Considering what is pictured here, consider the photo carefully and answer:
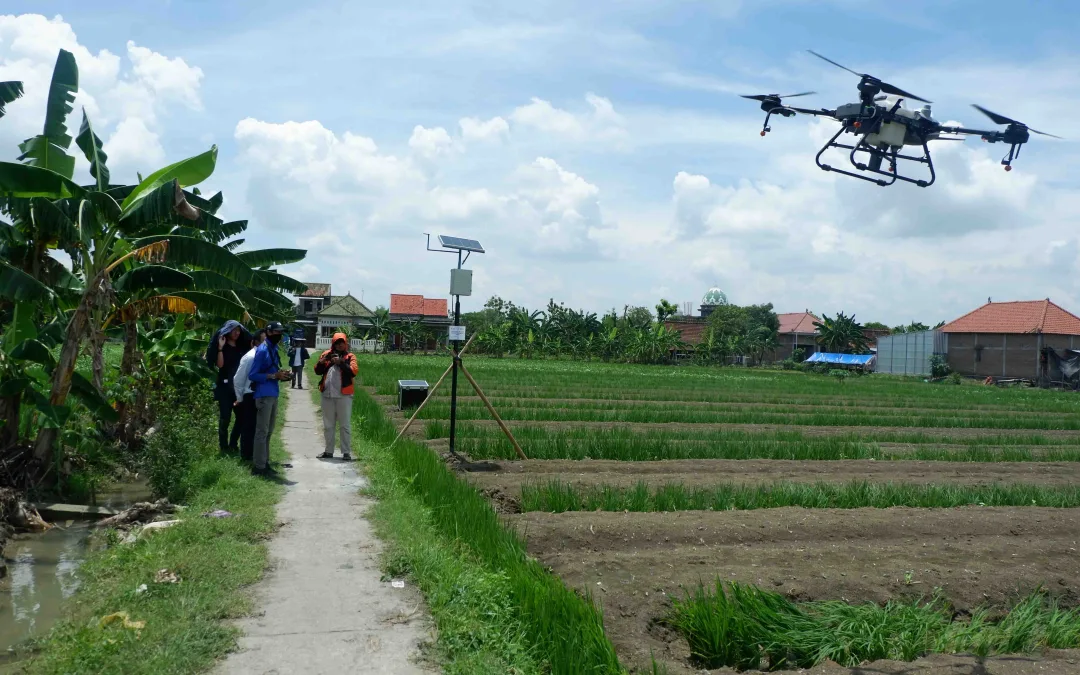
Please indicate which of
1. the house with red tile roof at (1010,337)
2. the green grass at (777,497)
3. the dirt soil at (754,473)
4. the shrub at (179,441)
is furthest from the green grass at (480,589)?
the house with red tile roof at (1010,337)

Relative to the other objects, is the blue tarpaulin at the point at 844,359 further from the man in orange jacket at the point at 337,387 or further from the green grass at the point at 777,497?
the man in orange jacket at the point at 337,387

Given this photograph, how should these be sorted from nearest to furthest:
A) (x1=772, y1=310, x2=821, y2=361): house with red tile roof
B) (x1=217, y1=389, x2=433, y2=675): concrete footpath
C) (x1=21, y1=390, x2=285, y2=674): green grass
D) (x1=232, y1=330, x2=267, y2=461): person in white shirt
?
(x1=21, y1=390, x2=285, y2=674): green grass
(x1=217, y1=389, x2=433, y2=675): concrete footpath
(x1=232, y1=330, x2=267, y2=461): person in white shirt
(x1=772, y1=310, x2=821, y2=361): house with red tile roof

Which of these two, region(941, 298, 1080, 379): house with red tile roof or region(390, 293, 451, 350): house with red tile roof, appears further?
region(390, 293, 451, 350): house with red tile roof

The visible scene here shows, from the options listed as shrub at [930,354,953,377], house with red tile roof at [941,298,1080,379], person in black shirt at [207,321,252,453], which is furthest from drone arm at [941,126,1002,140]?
shrub at [930,354,953,377]

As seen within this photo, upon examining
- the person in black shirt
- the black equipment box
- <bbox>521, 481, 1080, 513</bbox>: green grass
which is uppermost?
the person in black shirt

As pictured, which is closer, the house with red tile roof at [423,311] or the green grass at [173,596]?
the green grass at [173,596]

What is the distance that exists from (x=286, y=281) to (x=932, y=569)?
11253mm

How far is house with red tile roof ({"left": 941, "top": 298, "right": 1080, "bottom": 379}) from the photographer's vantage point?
5643 centimetres

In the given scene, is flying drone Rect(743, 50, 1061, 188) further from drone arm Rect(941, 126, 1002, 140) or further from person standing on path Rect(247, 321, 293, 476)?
person standing on path Rect(247, 321, 293, 476)

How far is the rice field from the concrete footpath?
1.33m

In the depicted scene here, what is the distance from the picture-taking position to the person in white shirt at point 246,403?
10594 millimetres

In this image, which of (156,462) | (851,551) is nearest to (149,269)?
(156,462)

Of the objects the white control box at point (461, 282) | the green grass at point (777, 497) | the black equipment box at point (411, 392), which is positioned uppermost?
the white control box at point (461, 282)

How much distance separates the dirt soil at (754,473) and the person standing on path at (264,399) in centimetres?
254
